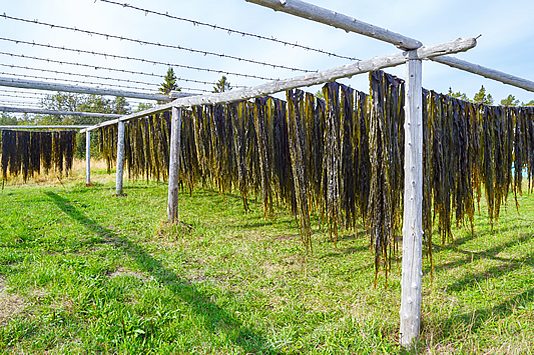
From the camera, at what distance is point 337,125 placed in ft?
10.9

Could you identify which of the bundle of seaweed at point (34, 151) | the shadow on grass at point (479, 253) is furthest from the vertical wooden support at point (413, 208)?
the bundle of seaweed at point (34, 151)

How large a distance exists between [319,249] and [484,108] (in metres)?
3.08

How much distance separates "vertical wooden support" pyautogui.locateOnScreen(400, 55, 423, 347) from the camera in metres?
2.44

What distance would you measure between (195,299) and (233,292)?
0.42m

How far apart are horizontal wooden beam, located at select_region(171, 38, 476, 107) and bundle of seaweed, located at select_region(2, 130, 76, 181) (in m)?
9.50

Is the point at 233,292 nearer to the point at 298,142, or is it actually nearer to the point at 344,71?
the point at 298,142

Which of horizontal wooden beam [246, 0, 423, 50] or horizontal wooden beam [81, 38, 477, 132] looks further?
horizontal wooden beam [81, 38, 477, 132]

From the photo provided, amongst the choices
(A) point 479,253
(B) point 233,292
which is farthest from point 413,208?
(A) point 479,253

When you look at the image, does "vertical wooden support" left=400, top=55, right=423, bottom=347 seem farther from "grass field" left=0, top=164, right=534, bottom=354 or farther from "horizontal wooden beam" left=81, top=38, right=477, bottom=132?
"grass field" left=0, top=164, right=534, bottom=354

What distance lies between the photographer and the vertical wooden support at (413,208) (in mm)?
2436

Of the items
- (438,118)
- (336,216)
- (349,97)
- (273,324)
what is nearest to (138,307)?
(273,324)

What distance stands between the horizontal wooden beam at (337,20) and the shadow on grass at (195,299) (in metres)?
2.50

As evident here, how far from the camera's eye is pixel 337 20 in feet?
7.47

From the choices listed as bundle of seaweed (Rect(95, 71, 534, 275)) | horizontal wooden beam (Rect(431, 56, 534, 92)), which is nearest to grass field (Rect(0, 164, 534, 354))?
bundle of seaweed (Rect(95, 71, 534, 275))
